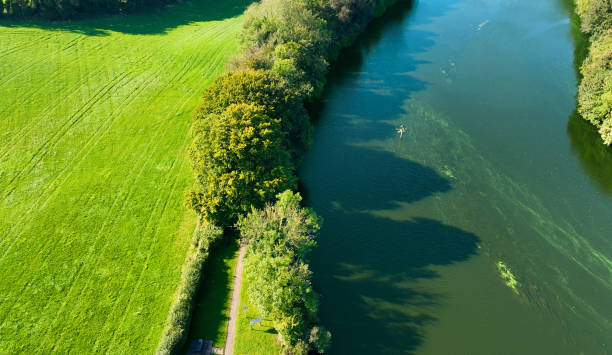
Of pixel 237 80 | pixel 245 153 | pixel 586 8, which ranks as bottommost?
pixel 245 153

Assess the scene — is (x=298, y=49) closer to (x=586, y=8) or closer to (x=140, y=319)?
(x=140, y=319)

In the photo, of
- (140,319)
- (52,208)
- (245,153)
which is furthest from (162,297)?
(52,208)

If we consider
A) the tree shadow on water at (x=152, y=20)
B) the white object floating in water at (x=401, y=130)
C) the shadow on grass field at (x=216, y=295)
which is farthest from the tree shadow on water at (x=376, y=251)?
the tree shadow on water at (x=152, y=20)

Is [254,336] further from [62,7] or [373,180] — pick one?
[62,7]

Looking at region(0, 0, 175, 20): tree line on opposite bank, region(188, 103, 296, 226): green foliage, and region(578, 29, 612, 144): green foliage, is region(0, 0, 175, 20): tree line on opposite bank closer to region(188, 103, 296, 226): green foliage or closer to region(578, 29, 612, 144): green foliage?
region(188, 103, 296, 226): green foliage

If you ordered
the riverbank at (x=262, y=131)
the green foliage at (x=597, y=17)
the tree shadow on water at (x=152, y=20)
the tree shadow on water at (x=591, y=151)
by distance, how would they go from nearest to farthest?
the riverbank at (x=262, y=131) → the tree shadow on water at (x=591, y=151) → the green foliage at (x=597, y=17) → the tree shadow on water at (x=152, y=20)

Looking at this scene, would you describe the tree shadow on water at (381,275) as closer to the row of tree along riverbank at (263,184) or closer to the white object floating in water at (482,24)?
the row of tree along riverbank at (263,184)

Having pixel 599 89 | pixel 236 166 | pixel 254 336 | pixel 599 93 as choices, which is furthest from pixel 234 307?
pixel 599 89

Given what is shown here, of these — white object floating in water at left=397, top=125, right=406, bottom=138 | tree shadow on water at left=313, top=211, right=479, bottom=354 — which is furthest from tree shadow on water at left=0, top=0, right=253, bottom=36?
tree shadow on water at left=313, top=211, right=479, bottom=354
